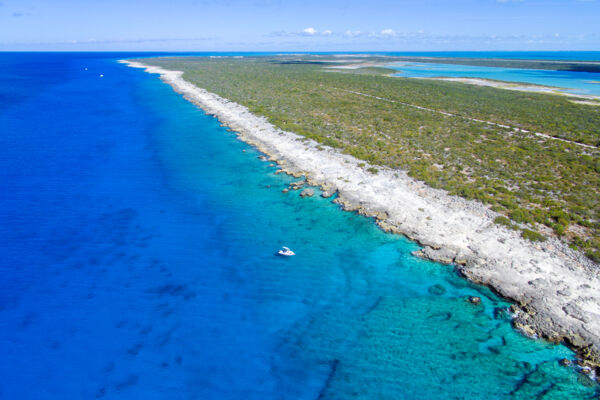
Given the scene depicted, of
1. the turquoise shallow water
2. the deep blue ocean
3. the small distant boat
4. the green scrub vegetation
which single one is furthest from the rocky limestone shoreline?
the turquoise shallow water

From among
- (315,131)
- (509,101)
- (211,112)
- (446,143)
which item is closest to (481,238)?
(446,143)

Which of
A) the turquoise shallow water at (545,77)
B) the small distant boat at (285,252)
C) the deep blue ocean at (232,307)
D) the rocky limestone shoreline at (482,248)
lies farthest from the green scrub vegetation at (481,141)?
the turquoise shallow water at (545,77)

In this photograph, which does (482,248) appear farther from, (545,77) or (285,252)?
(545,77)

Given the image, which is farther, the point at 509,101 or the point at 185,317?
the point at 509,101

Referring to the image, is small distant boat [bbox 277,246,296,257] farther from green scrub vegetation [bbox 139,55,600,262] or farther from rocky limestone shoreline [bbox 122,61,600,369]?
green scrub vegetation [bbox 139,55,600,262]

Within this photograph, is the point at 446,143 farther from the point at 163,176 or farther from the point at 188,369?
the point at 188,369

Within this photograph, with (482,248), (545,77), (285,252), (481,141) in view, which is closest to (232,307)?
(285,252)

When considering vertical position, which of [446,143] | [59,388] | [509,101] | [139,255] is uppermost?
[509,101]
